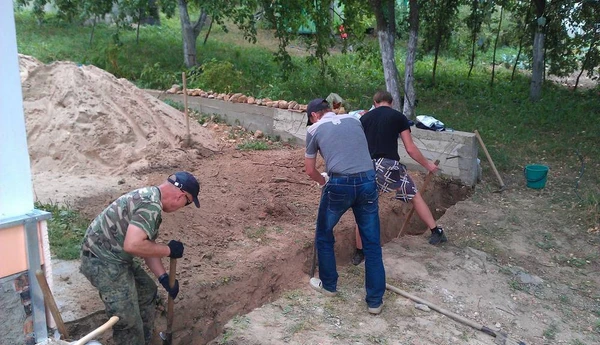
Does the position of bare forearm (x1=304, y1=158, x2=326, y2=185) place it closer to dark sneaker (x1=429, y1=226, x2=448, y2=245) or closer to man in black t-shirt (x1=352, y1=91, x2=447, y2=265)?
man in black t-shirt (x1=352, y1=91, x2=447, y2=265)

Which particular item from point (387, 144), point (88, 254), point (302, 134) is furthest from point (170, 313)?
point (302, 134)

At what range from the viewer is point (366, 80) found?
13461 mm

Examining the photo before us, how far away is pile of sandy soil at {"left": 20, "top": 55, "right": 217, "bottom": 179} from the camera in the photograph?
704 centimetres

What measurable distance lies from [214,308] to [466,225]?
324 cm

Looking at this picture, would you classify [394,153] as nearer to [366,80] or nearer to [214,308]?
[214,308]

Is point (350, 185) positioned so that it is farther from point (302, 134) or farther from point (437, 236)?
point (302, 134)

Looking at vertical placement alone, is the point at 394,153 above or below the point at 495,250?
above

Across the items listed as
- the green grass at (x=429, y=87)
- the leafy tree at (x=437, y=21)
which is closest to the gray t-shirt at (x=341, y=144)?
the green grass at (x=429, y=87)

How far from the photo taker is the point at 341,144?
457 cm

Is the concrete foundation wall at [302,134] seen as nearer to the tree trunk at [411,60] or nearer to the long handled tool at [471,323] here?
the tree trunk at [411,60]

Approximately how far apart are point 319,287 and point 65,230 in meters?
2.50

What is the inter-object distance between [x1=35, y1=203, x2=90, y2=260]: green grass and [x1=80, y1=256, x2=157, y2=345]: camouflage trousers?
125cm

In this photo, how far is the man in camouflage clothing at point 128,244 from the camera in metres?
3.57

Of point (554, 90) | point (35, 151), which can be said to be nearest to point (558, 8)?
point (554, 90)
